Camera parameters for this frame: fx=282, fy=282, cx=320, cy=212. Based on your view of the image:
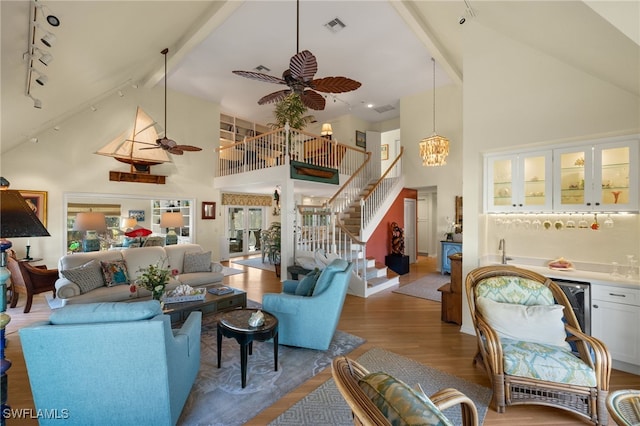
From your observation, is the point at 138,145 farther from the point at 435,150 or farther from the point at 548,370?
the point at 548,370

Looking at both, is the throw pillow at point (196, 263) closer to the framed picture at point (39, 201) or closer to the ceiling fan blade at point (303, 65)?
the framed picture at point (39, 201)

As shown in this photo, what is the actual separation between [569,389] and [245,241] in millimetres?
9294

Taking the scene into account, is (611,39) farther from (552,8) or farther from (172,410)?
(172,410)

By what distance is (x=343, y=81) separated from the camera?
316 cm

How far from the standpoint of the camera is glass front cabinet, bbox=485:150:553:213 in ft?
10.8

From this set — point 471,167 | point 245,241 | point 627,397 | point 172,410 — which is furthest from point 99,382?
point 245,241

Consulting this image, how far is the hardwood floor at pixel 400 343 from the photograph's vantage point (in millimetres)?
2186

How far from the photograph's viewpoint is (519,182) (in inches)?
136

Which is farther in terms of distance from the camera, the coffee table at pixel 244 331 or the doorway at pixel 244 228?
the doorway at pixel 244 228

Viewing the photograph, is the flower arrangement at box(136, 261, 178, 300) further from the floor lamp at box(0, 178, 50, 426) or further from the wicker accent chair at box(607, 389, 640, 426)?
the wicker accent chair at box(607, 389, 640, 426)

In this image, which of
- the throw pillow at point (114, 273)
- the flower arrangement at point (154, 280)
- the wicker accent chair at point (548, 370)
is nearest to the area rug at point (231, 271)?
the throw pillow at point (114, 273)

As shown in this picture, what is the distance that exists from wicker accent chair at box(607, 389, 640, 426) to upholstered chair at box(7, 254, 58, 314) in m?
6.57

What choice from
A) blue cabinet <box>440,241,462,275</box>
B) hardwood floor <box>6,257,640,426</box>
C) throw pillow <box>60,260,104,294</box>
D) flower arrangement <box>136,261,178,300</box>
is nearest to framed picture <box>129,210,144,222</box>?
hardwood floor <box>6,257,640,426</box>

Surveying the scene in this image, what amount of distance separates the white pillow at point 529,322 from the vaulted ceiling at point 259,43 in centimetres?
209
